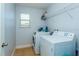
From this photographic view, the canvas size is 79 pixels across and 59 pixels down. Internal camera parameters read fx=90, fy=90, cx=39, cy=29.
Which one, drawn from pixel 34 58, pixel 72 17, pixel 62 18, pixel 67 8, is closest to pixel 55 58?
pixel 34 58

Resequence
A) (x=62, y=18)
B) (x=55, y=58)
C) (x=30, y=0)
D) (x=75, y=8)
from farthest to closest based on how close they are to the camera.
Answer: (x=62, y=18) < (x=75, y=8) < (x=30, y=0) < (x=55, y=58)

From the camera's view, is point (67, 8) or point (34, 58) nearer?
point (34, 58)

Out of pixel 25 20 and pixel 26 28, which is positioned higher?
pixel 25 20

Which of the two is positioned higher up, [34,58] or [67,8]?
[67,8]

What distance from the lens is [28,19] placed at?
5.04 meters

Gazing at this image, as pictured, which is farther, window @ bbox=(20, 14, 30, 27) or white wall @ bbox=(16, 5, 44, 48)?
window @ bbox=(20, 14, 30, 27)

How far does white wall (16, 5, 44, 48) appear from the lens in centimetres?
482

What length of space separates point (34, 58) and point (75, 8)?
201cm

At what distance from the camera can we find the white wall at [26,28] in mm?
4816

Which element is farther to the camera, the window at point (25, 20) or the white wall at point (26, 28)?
the window at point (25, 20)

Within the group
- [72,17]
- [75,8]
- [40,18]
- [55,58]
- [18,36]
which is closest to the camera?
[55,58]

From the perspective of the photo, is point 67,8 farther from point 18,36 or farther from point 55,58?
point 18,36

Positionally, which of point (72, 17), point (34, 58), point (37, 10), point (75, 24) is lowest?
point (34, 58)

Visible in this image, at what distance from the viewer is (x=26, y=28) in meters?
5.01
